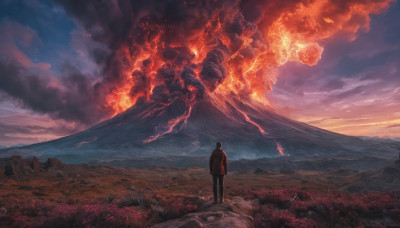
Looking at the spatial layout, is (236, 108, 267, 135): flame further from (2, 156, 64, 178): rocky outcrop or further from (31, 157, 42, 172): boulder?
(31, 157, 42, 172): boulder

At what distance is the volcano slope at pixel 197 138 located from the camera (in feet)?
372

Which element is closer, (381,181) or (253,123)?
(381,181)

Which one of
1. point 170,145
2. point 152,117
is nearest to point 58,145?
point 152,117

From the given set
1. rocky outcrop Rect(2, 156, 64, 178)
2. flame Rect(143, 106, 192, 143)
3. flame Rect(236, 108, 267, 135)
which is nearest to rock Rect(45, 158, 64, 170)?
rocky outcrop Rect(2, 156, 64, 178)

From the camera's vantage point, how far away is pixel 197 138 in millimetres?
137000

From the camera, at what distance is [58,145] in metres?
143

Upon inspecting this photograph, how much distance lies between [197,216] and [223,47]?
447ft

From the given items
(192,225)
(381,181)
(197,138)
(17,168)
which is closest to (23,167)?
(17,168)

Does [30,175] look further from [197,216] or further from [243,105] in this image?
[243,105]

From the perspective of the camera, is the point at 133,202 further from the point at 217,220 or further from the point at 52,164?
the point at 52,164

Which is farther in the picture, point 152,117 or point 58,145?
point 152,117

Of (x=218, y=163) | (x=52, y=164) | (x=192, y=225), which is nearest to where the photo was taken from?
(x=192, y=225)

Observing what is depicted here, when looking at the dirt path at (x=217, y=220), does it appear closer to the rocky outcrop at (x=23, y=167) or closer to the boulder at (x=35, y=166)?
the rocky outcrop at (x=23, y=167)

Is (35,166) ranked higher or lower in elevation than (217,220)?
higher
